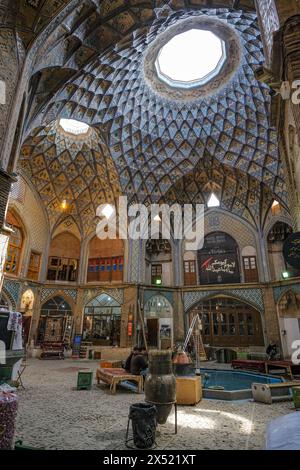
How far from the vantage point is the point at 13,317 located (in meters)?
6.42

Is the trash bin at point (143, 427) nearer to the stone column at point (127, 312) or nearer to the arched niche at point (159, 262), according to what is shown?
the stone column at point (127, 312)

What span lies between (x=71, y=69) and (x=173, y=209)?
Answer: 41.8 ft

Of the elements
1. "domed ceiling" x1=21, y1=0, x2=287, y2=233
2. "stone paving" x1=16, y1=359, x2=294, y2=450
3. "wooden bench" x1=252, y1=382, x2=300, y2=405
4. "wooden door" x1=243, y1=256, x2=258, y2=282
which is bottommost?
"stone paving" x1=16, y1=359, x2=294, y2=450

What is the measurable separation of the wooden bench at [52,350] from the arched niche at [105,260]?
5.50m

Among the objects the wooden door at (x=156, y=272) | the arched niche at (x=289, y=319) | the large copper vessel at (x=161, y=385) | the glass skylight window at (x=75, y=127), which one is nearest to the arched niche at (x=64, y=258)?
the wooden door at (x=156, y=272)

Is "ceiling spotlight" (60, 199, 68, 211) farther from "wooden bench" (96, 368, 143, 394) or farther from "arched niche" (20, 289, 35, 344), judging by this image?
"wooden bench" (96, 368, 143, 394)

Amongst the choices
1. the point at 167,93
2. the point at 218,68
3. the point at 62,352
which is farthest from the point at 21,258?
the point at 218,68

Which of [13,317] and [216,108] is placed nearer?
[13,317]

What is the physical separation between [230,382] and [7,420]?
31.3ft

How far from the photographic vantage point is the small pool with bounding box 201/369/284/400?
721 centimetres

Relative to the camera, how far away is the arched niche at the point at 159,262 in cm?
2172

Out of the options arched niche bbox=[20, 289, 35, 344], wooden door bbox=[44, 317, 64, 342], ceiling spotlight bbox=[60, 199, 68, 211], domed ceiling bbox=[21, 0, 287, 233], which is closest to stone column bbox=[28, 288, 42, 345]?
arched niche bbox=[20, 289, 35, 344]

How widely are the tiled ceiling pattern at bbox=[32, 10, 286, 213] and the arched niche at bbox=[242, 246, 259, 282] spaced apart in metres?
4.57
